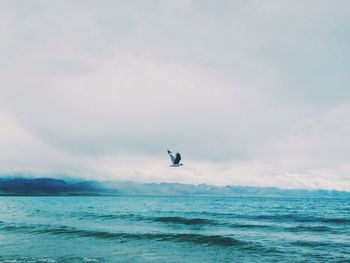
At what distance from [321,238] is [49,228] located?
25.8 metres

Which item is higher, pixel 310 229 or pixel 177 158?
pixel 177 158

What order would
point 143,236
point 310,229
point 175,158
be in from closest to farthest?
point 175,158
point 143,236
point 310,229

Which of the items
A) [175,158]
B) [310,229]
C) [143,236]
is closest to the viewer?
[175,158]

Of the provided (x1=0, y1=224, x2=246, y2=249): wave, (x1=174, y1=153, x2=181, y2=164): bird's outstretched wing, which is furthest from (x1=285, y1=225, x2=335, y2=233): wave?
(x1=174, y1=153, x2=181, y2=164): bird's outstretched wing

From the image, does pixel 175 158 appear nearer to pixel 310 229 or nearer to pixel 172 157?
pixel 172 157

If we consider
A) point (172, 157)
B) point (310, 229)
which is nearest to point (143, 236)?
point (172, 157)

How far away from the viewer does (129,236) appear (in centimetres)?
2888

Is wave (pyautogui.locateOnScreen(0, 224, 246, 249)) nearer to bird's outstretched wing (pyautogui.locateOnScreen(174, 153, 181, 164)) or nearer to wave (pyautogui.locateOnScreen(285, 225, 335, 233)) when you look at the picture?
bird's outstretched wing (pyautogui.locateOnScreen(174, 153, 181, 164))

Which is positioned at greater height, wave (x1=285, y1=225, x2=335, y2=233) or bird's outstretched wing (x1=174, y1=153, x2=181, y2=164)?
bird's outstretched wing (x1=174, y1=153, x2=181, y2=164)

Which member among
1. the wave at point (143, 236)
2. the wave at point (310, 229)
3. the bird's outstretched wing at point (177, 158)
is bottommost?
the wave at point (143, 236)

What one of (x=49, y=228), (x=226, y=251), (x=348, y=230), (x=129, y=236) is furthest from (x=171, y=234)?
(x=348, y=230)

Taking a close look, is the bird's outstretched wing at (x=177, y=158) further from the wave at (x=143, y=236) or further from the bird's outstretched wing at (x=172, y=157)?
the wave at (x=143, y=236)

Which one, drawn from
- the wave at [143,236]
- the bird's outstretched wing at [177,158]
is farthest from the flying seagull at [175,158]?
the wave at [143,236]

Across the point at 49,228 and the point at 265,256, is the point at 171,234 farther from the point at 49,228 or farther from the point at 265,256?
the point at 49,228
